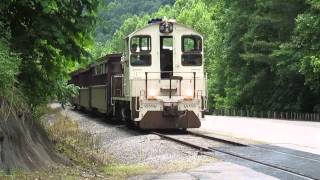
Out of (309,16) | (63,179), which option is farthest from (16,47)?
(309,16)

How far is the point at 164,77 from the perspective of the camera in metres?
23.7

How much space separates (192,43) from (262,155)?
981cm

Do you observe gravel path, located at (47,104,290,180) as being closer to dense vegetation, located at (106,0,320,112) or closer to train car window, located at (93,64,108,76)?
train car window, located at (93,64,108,76)

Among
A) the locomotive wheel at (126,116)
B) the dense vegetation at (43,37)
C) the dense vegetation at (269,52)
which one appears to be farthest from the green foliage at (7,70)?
the dense vegetation at (269,52)

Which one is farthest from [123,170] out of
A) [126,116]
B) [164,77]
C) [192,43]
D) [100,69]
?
[100,69]

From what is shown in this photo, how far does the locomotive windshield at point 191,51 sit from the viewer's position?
23828mm

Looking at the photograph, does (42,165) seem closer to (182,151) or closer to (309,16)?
(182,151)

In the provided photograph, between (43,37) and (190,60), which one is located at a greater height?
(190,60)

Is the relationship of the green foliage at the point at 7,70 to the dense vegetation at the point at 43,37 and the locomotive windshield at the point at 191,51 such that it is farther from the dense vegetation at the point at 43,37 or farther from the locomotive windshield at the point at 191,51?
the locomotive windshield at the point at 191,51

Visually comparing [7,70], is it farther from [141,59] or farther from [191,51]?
[191,51]

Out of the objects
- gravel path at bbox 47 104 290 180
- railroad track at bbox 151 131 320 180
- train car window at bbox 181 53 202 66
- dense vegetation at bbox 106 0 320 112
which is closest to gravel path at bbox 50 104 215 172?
gravel path at bbox 47 104 290 180

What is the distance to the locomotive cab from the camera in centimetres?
2291

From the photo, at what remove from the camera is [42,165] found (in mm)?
10688

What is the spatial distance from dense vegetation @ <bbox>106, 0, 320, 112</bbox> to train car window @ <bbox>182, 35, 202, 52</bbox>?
16.2 m
